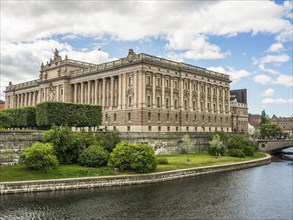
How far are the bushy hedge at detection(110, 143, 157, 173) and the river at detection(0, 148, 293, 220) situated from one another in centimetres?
343

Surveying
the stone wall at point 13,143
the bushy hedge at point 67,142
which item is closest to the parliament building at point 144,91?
the bushy hedge at point 67,142

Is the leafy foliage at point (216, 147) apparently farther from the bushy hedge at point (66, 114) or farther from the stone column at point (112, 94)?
the stone column at point (112, 94)

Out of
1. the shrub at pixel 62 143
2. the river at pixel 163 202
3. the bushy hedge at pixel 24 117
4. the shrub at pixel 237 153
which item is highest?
the bushy hedge at pixel 24 117

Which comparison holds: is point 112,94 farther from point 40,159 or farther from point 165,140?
point 40,159

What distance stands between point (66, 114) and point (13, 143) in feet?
68.9

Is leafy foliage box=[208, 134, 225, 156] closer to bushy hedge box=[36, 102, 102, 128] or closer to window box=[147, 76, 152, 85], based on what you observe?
window box=[147, 76, 152, 85]

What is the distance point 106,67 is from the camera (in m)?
87.7

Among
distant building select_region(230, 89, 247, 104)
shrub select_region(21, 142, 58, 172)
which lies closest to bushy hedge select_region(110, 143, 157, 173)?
shrub select_region(21, 142, 58, 172)

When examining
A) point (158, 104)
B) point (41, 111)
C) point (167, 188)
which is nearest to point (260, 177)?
point (167, 188)

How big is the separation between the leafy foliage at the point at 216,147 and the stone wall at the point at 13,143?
38238mm

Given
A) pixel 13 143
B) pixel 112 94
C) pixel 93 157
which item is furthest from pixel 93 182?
pixel 112 94

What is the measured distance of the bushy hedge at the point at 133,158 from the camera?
148 ft

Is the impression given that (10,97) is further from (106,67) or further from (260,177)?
(260,177)

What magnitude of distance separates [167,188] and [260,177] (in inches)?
725
